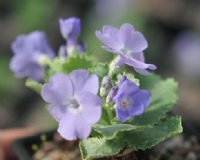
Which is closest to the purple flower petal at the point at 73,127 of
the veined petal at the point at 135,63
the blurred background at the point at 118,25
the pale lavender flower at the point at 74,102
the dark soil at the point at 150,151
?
the pale lavender flower at the point at 74,102

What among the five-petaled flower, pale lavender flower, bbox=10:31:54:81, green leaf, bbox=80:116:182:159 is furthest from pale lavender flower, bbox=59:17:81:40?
green leaf, bbox=80:116:182:159

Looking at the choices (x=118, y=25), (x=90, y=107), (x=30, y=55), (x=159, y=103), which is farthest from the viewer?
(x=118, y=25)

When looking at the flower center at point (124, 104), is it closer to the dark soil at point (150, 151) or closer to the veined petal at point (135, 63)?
the veined petal at point (135, 63)

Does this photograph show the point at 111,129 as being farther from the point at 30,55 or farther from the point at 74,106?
the point at 30,55

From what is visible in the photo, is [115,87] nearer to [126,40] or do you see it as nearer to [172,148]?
[126,40]

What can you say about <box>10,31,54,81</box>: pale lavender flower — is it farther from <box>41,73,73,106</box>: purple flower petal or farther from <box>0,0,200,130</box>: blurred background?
<box>0,0,200,130</box>: blurred background

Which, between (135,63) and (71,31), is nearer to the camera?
(135,63)

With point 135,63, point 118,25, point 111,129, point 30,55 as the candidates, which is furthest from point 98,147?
point 118,25

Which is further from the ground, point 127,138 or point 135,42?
point 135,42
